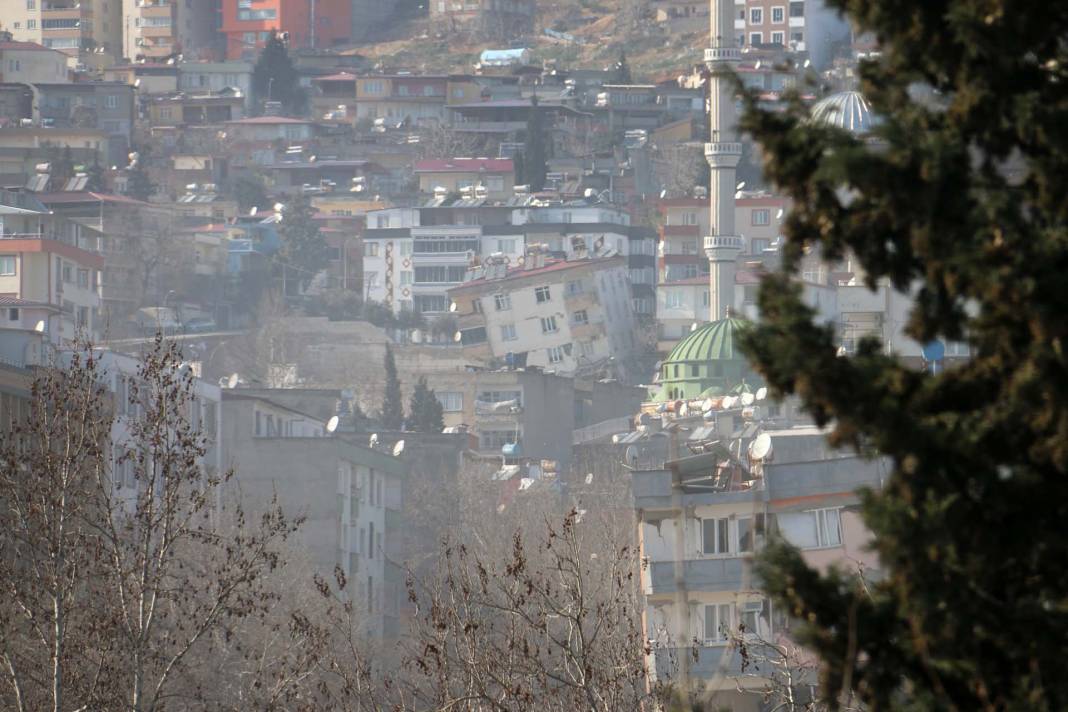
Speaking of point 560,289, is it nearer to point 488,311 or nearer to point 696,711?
point 488,311

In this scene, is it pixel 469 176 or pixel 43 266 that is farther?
pixel 469 176

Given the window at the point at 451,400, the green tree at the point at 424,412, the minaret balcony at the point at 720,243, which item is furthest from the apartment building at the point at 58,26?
the minaret balcony at the point at 720,243

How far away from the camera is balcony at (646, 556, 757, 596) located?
32.9m

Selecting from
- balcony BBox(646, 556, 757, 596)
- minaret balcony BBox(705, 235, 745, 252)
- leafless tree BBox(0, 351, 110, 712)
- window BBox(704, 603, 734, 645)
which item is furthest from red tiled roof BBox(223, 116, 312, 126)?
leafless tree BBox(0, 351, 110, 712)

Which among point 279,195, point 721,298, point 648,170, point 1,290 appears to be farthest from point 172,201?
point 1,290

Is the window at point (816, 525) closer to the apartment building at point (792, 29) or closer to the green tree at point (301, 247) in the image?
the green tree at point (301, 247)

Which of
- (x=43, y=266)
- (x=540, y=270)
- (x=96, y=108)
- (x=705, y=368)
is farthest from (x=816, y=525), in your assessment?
(x=96, y=108)

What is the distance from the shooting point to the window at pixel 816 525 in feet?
110

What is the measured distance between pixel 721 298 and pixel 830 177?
89812 mm

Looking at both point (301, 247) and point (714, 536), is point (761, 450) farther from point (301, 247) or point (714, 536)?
point (301, 247)

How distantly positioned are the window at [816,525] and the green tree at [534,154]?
3719 inches

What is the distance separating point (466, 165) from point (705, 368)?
41431 mm

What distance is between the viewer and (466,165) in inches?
5015

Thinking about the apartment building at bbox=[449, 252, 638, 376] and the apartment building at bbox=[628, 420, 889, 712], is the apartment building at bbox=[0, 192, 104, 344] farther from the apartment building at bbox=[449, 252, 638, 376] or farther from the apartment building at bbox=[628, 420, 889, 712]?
the apartment building at bbox=[628, 420, 889, 712]
